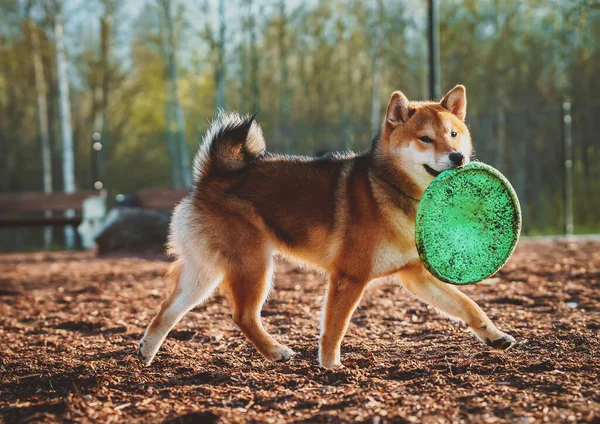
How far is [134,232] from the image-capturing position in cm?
1202

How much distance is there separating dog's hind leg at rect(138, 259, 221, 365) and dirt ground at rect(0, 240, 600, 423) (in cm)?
16

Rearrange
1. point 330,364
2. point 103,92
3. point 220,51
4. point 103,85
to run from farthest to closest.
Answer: point 103,92
point 103,85
point 220,51
point 330,364

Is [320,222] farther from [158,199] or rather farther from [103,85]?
[103,85]

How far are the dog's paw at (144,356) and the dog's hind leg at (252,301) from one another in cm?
59

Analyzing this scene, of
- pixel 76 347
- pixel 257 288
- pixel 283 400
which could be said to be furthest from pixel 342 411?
pixel 76 347

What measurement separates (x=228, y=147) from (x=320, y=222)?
0.86 m

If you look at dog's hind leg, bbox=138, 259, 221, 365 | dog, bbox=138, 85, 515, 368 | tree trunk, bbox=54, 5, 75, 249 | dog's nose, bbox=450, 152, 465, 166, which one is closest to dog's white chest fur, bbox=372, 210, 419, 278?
dog, bbox=138, 85, 515, 368

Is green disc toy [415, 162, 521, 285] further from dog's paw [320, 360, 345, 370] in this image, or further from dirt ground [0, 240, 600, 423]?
dog's paw [320, 360, 345, 370]

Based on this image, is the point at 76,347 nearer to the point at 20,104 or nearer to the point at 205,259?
the point at 205,259

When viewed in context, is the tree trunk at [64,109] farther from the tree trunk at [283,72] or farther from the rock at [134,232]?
the tree trunk at [283,72]

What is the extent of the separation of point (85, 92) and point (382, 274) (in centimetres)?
2313

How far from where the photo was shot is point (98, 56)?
22719mm

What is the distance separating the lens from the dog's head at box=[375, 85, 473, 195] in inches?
164

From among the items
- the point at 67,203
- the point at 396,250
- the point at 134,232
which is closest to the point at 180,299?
the point at 396,250
